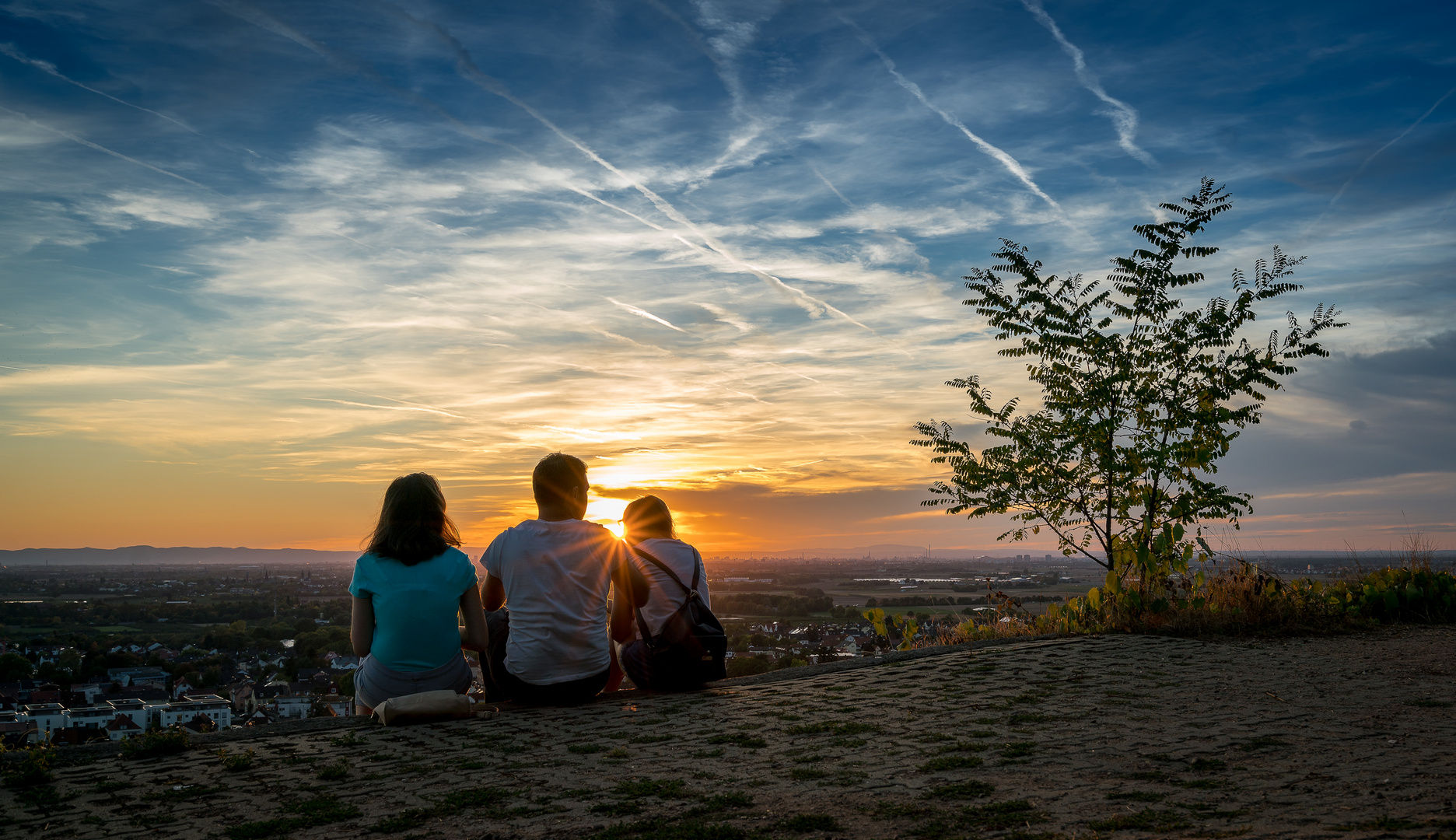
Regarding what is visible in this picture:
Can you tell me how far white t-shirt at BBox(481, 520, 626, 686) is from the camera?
19.9 feet

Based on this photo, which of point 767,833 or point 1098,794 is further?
point 1098,794

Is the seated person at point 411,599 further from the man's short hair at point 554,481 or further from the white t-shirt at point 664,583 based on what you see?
the white t-shirt at point 664,583

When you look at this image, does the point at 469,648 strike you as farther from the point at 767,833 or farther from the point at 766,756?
the point at 767,833

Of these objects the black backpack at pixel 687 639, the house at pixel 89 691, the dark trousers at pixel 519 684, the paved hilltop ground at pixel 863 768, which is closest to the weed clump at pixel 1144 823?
the paved hilltop ground at pixel 863 768

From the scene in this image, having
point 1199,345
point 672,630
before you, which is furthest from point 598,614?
point 1199,345

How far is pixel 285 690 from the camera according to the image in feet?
34.7

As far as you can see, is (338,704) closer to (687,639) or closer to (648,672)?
(648,672)

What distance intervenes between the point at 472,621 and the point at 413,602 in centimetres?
50

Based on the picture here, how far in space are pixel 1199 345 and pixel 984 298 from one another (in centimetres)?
273

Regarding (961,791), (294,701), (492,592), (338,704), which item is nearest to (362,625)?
(492,592)

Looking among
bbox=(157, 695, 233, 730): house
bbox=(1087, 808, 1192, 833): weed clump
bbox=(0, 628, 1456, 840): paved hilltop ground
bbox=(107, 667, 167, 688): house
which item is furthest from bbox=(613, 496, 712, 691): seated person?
bbox=(107, 667, 167, 688): house

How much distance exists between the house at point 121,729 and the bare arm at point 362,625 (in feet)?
4.22

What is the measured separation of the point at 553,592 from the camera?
6059mm

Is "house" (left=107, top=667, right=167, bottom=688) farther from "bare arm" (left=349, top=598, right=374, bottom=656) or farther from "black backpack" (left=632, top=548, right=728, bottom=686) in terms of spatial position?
"black backpack" (left=632, top=548, right=728, bottom=686)
